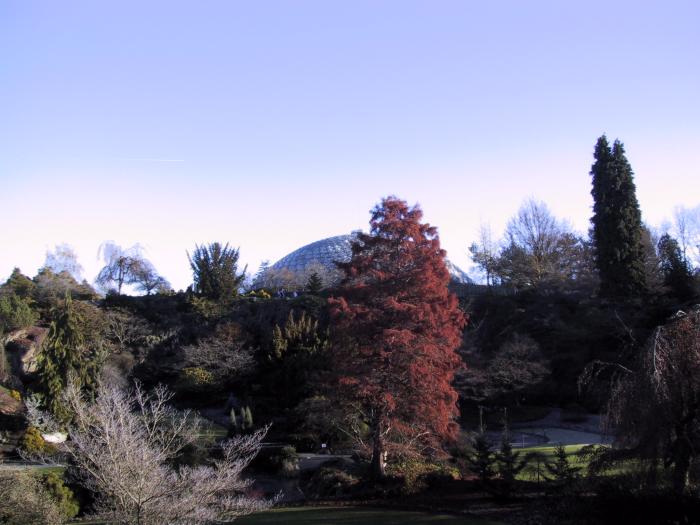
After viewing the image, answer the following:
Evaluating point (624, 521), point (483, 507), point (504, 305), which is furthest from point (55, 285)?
point (624, 521)

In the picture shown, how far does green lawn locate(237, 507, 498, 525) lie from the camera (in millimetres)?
13336

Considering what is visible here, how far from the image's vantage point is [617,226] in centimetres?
3347

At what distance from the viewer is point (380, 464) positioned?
1780 cm

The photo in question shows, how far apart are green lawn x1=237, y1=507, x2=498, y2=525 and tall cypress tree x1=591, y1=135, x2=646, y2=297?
2454 cm

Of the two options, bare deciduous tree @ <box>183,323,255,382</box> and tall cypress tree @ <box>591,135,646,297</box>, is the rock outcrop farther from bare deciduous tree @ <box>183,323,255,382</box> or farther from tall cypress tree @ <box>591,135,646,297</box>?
tall cypress tree @ <box>591,135,646,297</box>

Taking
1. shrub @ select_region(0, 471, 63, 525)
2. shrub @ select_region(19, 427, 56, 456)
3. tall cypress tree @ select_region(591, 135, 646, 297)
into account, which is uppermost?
tall cypress tree @ select_region(591, 135, 646, 297)

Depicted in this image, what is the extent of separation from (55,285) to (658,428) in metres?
46.8

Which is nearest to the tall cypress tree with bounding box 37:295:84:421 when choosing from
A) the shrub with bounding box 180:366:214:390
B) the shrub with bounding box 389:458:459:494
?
the shrub with bounding box 180:366:214:390

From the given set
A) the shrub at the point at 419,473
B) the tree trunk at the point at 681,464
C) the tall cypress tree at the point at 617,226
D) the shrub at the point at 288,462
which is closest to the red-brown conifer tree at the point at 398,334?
the shrub at the point at 419,473

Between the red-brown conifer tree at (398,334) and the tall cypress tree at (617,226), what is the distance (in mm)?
19045

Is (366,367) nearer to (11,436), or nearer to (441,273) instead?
(441,273)

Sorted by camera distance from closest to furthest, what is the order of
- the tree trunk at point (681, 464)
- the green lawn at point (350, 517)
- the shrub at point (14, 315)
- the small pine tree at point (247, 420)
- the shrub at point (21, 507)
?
the tree trunk at point (681, 464) < the shrub at point (21, 507) < the green lawn at point (350, 517) < the small pine tree at point (247, 420) < the shrub at point (14, 315)

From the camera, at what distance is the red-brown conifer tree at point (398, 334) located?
1772 centimetres

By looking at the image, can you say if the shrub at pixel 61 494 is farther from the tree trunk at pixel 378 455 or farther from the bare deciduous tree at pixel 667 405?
the bare deciduous tree at pixel 667 405
